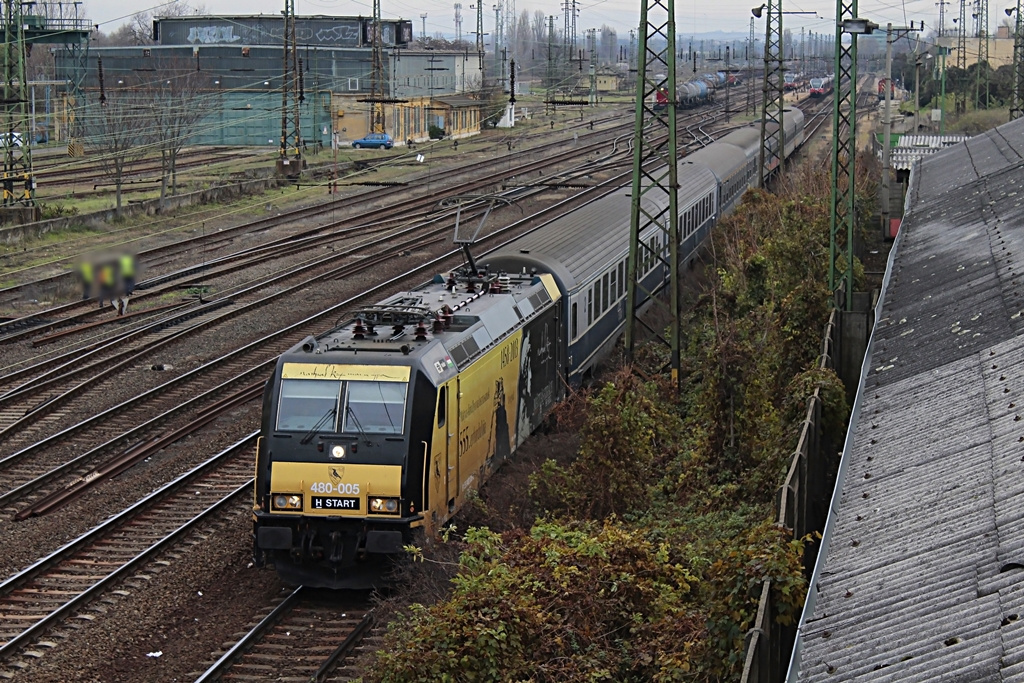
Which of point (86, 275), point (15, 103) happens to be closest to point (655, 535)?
point (86, 275)

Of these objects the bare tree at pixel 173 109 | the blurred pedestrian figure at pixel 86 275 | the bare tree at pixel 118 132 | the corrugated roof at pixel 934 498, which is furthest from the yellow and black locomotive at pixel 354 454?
the bare tree at pixel 118 132

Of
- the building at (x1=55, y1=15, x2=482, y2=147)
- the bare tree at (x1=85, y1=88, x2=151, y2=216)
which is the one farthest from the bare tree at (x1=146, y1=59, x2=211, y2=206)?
the bare tree at (x1=85, y1=88, x2=151, y2=216)

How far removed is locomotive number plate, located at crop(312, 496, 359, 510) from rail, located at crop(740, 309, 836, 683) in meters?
4.22

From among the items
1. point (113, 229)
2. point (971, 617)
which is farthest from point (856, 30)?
point (113, 229)

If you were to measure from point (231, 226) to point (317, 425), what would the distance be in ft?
86.4

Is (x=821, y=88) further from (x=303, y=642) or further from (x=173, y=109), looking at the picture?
(x=303, y=642)

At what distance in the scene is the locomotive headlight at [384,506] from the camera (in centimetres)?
1268

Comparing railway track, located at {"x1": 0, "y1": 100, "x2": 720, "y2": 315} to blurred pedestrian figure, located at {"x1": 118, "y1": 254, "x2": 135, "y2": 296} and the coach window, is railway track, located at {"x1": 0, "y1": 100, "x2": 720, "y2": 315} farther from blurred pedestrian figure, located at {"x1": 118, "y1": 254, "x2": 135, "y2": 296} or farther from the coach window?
the coach window

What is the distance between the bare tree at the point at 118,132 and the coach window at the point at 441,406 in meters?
27.2

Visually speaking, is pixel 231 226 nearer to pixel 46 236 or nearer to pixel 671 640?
pixel 46 236

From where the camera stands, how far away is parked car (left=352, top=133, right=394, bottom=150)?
2566 inches

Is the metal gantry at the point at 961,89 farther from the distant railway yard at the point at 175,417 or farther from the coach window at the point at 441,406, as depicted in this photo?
the coach window at the point at 441,406

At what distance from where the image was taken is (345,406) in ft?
42.4

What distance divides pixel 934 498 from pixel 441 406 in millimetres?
5683
